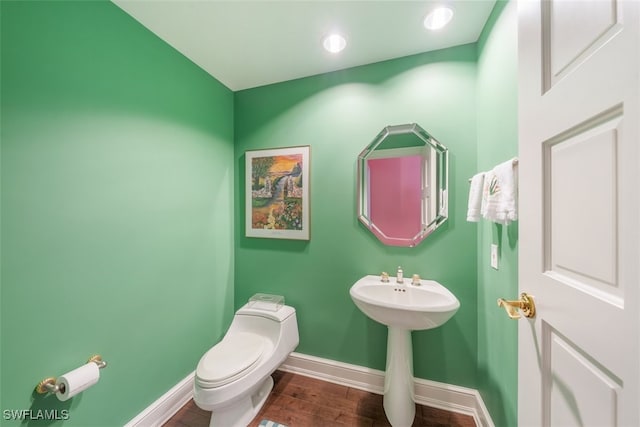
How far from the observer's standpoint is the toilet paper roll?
36.8 inches

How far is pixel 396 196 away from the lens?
1595 mm

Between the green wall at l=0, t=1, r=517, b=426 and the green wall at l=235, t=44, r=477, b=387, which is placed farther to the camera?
the green wall at l=235, t=44, r=477, b=387

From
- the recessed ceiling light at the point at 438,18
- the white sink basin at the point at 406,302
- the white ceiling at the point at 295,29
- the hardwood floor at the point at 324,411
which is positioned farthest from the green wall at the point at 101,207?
the recessed ceiling light at the point at 438,18

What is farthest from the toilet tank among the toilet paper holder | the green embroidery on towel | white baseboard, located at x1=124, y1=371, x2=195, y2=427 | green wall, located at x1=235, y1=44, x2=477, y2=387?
the green embroidery on towel

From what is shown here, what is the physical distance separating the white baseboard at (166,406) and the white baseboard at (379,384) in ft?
2.21

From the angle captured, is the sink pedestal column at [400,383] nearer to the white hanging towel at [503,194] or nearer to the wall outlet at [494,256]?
the wall outlet at [494,256]

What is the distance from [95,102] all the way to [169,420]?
1.89m

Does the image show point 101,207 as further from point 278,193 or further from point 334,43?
point 334,43

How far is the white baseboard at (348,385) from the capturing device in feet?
4.37

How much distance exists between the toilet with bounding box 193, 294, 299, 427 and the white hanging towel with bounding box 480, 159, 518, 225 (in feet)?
4.70

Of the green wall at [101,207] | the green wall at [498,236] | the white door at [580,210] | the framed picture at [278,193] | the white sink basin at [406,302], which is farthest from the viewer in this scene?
the framed picture at [278,193]

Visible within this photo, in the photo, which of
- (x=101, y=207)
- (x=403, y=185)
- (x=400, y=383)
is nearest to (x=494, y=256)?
(x=403, y=185)

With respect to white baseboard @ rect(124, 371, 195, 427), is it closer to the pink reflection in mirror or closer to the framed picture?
the framed picture

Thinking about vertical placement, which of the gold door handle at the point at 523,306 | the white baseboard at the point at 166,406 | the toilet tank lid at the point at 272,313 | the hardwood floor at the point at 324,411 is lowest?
the hardwood floor at the point at 324,411
